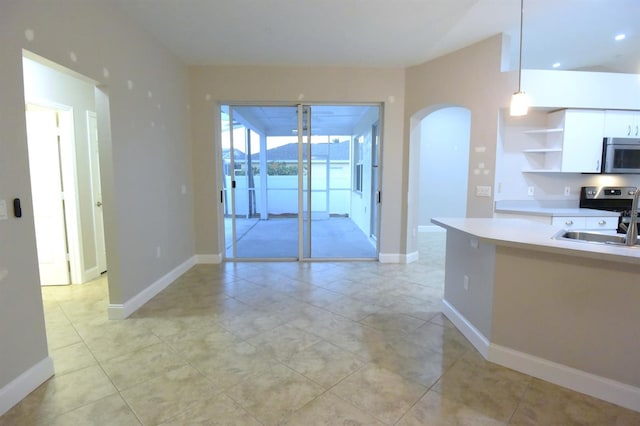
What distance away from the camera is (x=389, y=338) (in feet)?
8.87

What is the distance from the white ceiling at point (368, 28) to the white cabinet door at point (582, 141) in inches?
39.2

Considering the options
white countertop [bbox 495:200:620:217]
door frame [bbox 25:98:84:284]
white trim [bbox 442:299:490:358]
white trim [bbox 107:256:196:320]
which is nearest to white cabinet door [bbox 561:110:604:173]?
white countertop [bbox 495:200:620:217]

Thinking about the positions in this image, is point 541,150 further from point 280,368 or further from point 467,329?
point 280,368

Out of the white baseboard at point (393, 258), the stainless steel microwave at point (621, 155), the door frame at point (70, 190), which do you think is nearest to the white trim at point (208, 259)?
the door frame at point (70, 190)

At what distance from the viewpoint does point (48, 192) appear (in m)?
3.81

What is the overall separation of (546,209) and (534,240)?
106 inches

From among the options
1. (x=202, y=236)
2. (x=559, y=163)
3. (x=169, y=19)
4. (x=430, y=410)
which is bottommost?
(x=430, y=410)

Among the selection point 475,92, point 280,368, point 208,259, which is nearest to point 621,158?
point 475,92

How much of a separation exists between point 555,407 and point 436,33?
3.48 metres

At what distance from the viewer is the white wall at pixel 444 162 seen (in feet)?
23.2

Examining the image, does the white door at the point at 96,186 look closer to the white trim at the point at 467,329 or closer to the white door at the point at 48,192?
the white door at the point at 48,192

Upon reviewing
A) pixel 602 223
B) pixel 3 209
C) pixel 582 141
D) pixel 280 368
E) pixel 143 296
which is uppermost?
pixel 582 141

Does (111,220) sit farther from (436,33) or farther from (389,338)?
(436,33)

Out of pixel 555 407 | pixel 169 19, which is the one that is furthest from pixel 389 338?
pixel 169 19
